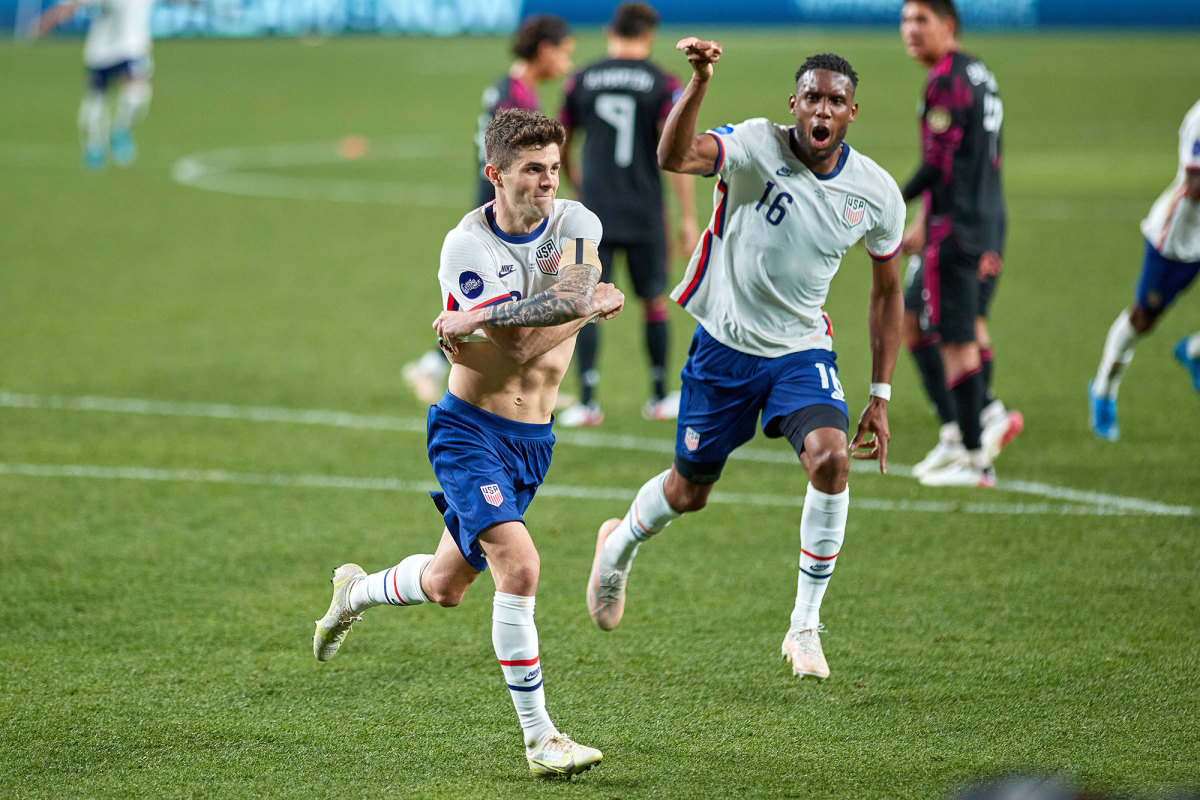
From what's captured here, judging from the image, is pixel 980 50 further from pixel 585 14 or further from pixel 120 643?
pixel 120 643

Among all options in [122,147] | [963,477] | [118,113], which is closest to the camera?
[963,477]

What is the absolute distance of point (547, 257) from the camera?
4.65 meters

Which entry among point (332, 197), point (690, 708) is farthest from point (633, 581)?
point (332, 197)

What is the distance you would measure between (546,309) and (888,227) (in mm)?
1611

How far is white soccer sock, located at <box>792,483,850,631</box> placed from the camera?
515 cm

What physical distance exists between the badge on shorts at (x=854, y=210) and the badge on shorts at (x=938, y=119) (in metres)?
2.40

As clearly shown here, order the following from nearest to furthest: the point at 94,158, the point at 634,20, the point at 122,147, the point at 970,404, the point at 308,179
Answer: the point at 970,404 → the point at 634,20 → the point at 308,179 → the point at 94,158 → the point at 122,147

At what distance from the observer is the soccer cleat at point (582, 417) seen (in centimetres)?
918

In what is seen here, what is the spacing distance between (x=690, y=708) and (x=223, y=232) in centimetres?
1219

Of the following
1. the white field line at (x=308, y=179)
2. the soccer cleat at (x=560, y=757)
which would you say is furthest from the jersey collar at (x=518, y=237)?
the white field line at (x=308, y=179)

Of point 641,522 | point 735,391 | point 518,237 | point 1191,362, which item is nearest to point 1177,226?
point 1191,362

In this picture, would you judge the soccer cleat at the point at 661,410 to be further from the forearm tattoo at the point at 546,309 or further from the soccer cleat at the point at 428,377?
the forearm tattoo at the point at 546,309

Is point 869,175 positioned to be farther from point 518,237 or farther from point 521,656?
point 521,656

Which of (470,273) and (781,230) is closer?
(470,273)
